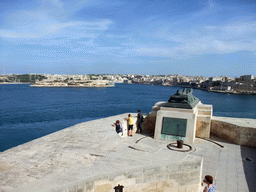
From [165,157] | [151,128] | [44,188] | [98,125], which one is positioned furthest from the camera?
[151,128]

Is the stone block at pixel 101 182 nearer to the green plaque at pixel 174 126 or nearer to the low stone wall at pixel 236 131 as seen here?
the green plaque at pixel 174 126

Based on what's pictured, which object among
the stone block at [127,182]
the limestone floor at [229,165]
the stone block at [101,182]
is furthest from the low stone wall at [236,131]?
the stone block at [101,182]

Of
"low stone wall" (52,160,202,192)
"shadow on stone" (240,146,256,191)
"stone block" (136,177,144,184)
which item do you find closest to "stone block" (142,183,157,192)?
"low stone wall" (52,160,202,192)

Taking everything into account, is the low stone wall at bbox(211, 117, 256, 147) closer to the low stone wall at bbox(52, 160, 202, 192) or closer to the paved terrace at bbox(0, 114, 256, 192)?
the paved terrace at bbox(0, 114, 256, 192)

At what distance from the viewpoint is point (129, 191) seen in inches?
161

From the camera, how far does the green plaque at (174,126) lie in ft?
24.7

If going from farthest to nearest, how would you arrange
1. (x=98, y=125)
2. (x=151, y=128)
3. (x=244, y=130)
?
(x=151, y=128) → (x=98, y=125) → (x=244, y=130)

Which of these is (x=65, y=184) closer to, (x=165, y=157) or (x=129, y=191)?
(x=129, y=191)

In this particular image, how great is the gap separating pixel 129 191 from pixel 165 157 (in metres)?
1.31

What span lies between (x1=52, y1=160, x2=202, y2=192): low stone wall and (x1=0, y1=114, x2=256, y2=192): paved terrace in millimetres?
129

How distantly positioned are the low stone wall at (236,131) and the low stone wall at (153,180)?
3.90 meters

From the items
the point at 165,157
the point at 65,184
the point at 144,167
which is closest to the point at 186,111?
the point at 165,157

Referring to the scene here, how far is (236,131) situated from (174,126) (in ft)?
7.45

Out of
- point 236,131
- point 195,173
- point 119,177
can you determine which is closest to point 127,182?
point 119,177
